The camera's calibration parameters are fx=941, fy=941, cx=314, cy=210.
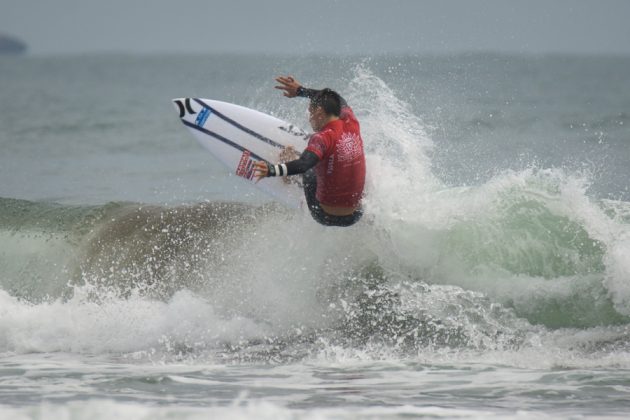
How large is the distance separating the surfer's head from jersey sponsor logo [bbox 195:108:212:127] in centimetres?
203

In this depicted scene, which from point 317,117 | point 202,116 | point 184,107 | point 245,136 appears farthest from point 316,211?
point 184,107

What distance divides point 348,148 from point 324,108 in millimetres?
429

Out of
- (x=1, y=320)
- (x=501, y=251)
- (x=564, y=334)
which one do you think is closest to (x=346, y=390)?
(x=564, y=334)

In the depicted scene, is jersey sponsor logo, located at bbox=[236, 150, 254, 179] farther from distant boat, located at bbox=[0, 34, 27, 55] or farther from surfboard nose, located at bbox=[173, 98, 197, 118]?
distant boat, located at bbox=[0, 34, 27, 55]

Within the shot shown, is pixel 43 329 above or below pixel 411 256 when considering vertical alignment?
below

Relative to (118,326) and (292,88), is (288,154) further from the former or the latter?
(118,326)

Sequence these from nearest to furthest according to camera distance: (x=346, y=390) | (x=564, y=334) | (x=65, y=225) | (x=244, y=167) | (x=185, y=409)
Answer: (x=185, y=409), (x=346, y=390), (x=564, y=334), (x=244, y=167), (x=65, y=225)

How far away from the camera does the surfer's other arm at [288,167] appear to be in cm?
786

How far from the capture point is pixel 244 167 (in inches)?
393

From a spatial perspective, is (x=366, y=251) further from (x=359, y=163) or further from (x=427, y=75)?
(x=427, y=75)

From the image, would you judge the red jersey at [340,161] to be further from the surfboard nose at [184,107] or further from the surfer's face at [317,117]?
the surfboard nose at [184,107]

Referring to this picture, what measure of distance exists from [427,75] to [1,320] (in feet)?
49.0

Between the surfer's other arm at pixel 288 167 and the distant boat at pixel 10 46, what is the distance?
543ft

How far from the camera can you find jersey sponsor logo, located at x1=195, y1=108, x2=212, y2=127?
10.3 m
